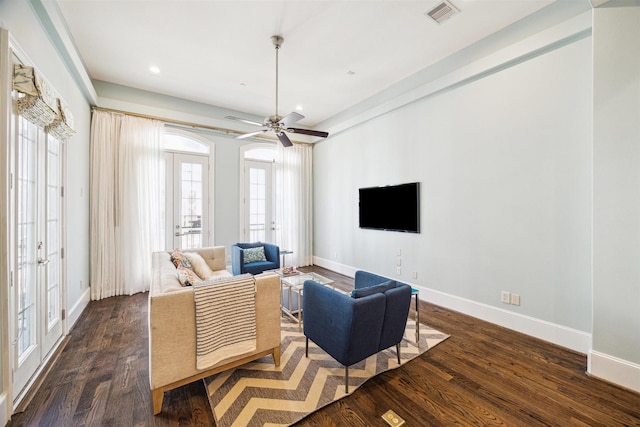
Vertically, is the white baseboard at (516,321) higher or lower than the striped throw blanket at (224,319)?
lower

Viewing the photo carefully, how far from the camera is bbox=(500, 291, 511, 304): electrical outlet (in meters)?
3.14

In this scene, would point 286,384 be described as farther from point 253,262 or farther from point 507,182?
point 507,182

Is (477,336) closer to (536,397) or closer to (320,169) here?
(536,397)

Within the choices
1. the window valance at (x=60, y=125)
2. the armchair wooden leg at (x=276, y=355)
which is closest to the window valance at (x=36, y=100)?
the window valance at (x=60, y=125)

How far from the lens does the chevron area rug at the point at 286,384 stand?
1832mm

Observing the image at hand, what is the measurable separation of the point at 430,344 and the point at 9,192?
12.6 ft

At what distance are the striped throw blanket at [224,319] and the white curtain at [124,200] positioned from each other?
3287mm

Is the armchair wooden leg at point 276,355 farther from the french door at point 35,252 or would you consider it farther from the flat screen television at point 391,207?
the flat screen television at point 391,207

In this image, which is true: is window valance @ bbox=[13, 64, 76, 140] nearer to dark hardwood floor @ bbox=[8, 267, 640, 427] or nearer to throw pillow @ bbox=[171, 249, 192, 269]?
throw pillow @ bbox=[171, 249, 192, 269]

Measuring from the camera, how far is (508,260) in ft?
10.3

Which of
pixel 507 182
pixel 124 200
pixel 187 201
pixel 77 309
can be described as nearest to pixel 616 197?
pixel 507 182

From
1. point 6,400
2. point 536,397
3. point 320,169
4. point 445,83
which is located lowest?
point 536,397

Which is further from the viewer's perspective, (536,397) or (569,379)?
(569,379)

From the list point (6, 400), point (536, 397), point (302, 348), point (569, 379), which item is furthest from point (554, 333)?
point (6, 400)
